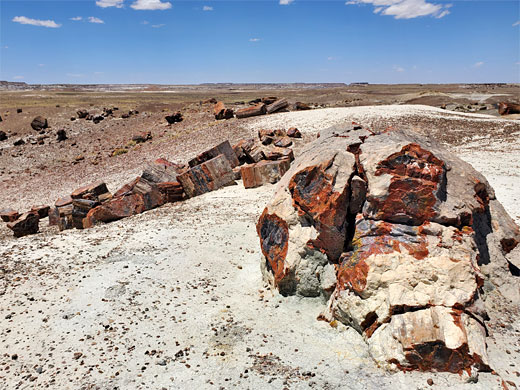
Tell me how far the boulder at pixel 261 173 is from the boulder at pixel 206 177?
0.80 metres

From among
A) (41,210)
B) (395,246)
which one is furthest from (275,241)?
(41,210)

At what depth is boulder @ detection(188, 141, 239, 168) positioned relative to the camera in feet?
48.5

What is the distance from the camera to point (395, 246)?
5422 mm

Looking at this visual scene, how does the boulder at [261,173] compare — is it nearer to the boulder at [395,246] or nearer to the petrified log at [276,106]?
the boulder at [395,246]

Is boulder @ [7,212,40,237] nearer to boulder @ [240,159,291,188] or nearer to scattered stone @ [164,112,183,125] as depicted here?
boulder @ [240,159,291,188]

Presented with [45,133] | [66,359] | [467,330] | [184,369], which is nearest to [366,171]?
[467,330]

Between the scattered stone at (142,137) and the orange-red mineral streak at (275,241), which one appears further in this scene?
the scattered stone at (142,137)

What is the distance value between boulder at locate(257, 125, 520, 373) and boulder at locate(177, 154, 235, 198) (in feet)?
21.8

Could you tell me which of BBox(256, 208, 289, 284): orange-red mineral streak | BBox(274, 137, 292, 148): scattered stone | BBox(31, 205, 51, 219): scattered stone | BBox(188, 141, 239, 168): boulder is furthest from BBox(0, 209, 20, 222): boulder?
BBox(256, 208, 289, 284): orange-red mineral streak

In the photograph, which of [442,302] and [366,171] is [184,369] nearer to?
[442,302]

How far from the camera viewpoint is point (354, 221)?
6199 mm

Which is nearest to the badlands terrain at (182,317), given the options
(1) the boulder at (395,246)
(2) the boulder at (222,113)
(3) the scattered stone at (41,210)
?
(1) the boulder at (395,246)

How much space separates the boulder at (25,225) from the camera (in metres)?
12.5

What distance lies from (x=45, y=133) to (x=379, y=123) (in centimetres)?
2561
